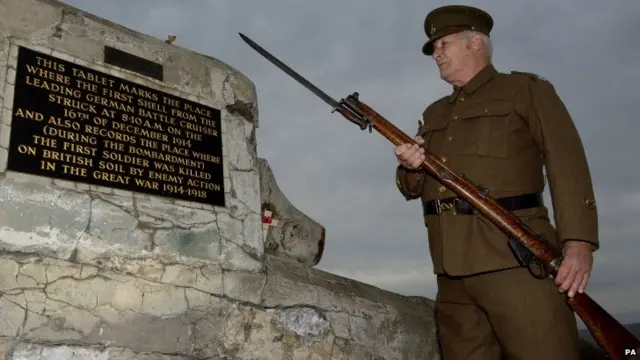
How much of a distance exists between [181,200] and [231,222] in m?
0.31

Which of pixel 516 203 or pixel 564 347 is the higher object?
pixel 516 203

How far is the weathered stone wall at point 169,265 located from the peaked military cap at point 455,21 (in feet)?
4.26

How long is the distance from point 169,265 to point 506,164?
5.26 feet

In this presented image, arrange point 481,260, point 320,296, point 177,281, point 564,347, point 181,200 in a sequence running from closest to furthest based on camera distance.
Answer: point 564,347 → point 481,260 → point 177,281 → point 181,200 → point 320,296

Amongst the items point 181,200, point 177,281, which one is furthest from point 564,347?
point 181,200

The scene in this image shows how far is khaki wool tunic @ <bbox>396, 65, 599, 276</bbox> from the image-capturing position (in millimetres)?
2102

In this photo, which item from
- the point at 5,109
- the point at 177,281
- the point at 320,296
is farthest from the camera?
the point at 320,296

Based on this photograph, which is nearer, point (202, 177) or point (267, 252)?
point (202, 177)

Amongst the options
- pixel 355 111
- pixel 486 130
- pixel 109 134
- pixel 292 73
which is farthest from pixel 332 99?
pixel 109 134

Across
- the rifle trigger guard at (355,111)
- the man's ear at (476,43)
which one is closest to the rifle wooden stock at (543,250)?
the rifle trigger guard at (355,111)

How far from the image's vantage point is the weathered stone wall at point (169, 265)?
7.32ft

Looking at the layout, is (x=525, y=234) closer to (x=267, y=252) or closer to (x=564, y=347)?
(x=564, y=347)

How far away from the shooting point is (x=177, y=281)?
2594 millimetres

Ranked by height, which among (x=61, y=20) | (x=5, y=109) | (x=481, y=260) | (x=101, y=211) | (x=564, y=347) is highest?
Result: (x=61, y=20)
